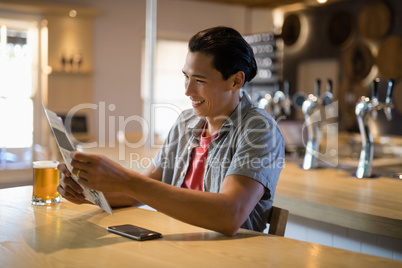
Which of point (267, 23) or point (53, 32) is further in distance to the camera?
point (53, 32)

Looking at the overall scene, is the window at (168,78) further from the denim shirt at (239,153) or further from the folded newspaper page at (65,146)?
the folded newspaper page at (65,146)

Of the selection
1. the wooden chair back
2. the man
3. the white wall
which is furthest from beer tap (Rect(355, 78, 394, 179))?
the white wall

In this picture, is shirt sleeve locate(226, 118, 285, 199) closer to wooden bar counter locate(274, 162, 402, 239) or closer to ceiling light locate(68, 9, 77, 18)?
wooden bar counter locate(274, 162, 402, 239)

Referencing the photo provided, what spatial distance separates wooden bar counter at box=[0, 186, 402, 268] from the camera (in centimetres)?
97

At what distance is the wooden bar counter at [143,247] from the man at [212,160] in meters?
0.07

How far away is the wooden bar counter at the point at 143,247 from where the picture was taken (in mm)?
966

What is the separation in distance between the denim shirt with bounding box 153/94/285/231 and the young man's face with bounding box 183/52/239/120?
64mm

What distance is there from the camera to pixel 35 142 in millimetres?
5801

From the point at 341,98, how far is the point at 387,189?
159 inches

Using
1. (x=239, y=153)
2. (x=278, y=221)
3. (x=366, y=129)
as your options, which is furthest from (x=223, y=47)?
(x=366, y=129)

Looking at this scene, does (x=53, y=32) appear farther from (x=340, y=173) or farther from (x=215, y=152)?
(x=215, y=152)

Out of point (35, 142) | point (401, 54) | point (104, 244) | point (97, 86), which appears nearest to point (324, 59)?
point (401, 54)

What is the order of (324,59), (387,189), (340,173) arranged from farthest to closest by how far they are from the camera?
(324,59)
(340,173)
(387,189)

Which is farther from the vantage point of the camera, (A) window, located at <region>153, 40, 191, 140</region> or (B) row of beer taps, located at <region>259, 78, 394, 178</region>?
(A) window, located at <region>153, 40, 191, 140</region>
